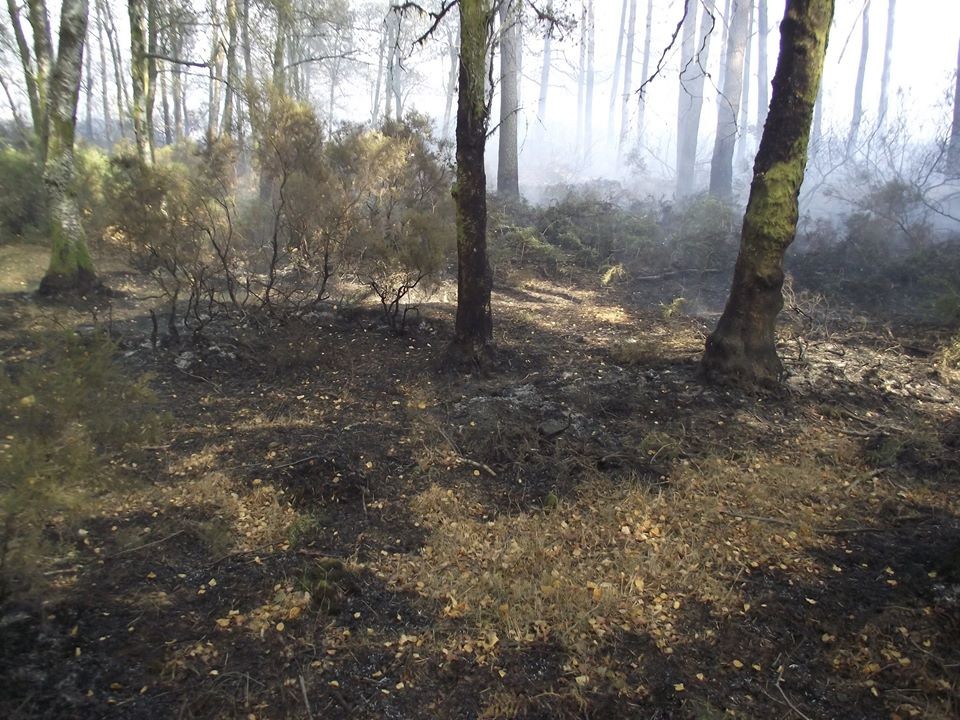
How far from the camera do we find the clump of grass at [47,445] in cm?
275

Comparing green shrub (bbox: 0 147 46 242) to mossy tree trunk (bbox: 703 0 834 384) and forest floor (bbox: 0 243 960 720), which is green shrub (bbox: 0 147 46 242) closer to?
forest floor (bbox: 0 243 960 720)

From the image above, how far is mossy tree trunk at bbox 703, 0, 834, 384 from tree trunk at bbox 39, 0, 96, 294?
28.4 feet

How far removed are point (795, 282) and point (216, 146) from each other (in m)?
10.6

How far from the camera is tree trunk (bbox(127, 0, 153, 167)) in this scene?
1084cm

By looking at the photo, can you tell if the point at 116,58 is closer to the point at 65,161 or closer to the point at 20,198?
the point at 20,198

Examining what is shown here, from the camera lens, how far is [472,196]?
605 cm

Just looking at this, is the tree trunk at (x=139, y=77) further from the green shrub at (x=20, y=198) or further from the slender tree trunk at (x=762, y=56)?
the slender tree trunk at (x=762, y=56)

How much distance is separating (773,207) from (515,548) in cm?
387

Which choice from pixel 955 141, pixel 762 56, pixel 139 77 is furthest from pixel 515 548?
pixel 762 56

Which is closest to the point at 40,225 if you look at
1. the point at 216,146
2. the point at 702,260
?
the point at 216,146

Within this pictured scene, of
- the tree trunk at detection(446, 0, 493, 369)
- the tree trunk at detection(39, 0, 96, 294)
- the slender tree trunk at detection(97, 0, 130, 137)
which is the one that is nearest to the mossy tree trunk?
the tree trunk at detection(446, 0, 493, 369)

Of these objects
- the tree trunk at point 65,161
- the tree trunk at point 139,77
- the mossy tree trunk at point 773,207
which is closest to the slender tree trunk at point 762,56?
the mossy tree trunk at point 773,207

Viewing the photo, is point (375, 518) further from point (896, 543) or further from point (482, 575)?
point (896, 543)

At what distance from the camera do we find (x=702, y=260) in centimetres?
1242
